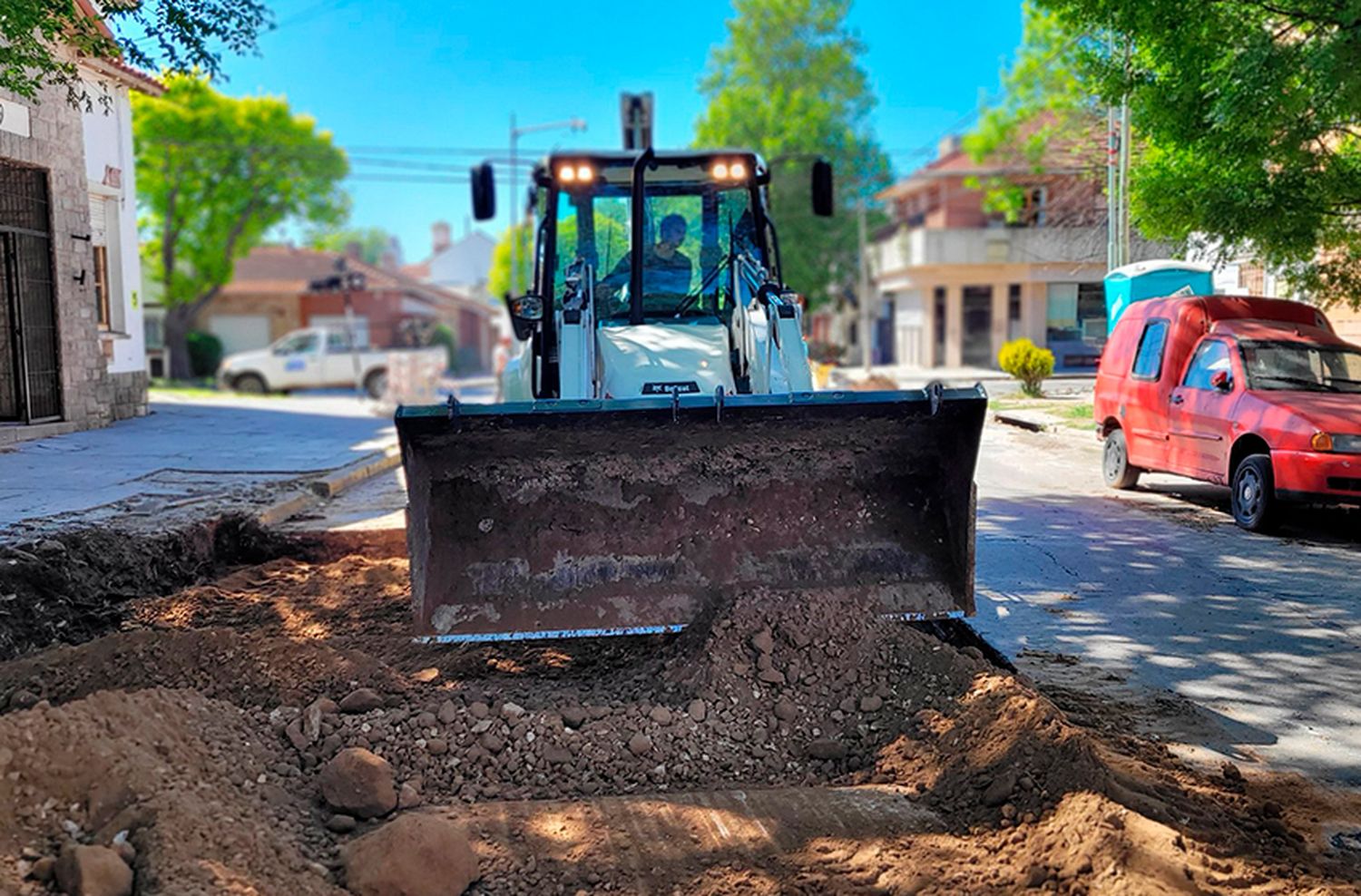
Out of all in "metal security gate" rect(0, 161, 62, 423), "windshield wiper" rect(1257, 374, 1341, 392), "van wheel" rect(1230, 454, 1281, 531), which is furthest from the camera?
"metal security gate" rect(0, 161, 62, 423)

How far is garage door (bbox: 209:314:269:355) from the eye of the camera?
49938 mm

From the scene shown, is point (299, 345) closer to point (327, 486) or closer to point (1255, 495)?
point (327, 486)

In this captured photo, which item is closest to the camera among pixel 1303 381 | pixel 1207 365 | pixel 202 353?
pixel 1303 381

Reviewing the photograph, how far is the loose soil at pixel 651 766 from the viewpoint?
4.04 metres

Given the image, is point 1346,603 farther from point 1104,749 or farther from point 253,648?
point 253,648

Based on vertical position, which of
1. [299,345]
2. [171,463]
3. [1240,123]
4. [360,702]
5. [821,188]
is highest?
Answer: [1240,123]

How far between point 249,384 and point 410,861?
30.1 meters

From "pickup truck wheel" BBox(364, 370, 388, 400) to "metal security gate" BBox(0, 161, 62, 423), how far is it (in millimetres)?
13080

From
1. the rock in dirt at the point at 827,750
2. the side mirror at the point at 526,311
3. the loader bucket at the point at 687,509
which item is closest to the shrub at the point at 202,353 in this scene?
the side mirror at the point at 526,311

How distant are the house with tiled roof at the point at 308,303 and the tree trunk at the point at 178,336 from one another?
199 inches

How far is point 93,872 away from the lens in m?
3.65

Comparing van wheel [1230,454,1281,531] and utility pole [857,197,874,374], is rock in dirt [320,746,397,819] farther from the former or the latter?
utility pole [857,197,874,374]

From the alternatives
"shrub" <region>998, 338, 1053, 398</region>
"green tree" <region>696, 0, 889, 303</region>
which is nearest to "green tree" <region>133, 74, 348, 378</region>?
"green tree" <region>696, 0, 889, 303</region>

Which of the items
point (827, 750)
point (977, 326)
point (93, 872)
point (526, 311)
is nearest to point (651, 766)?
point (827, 750)
